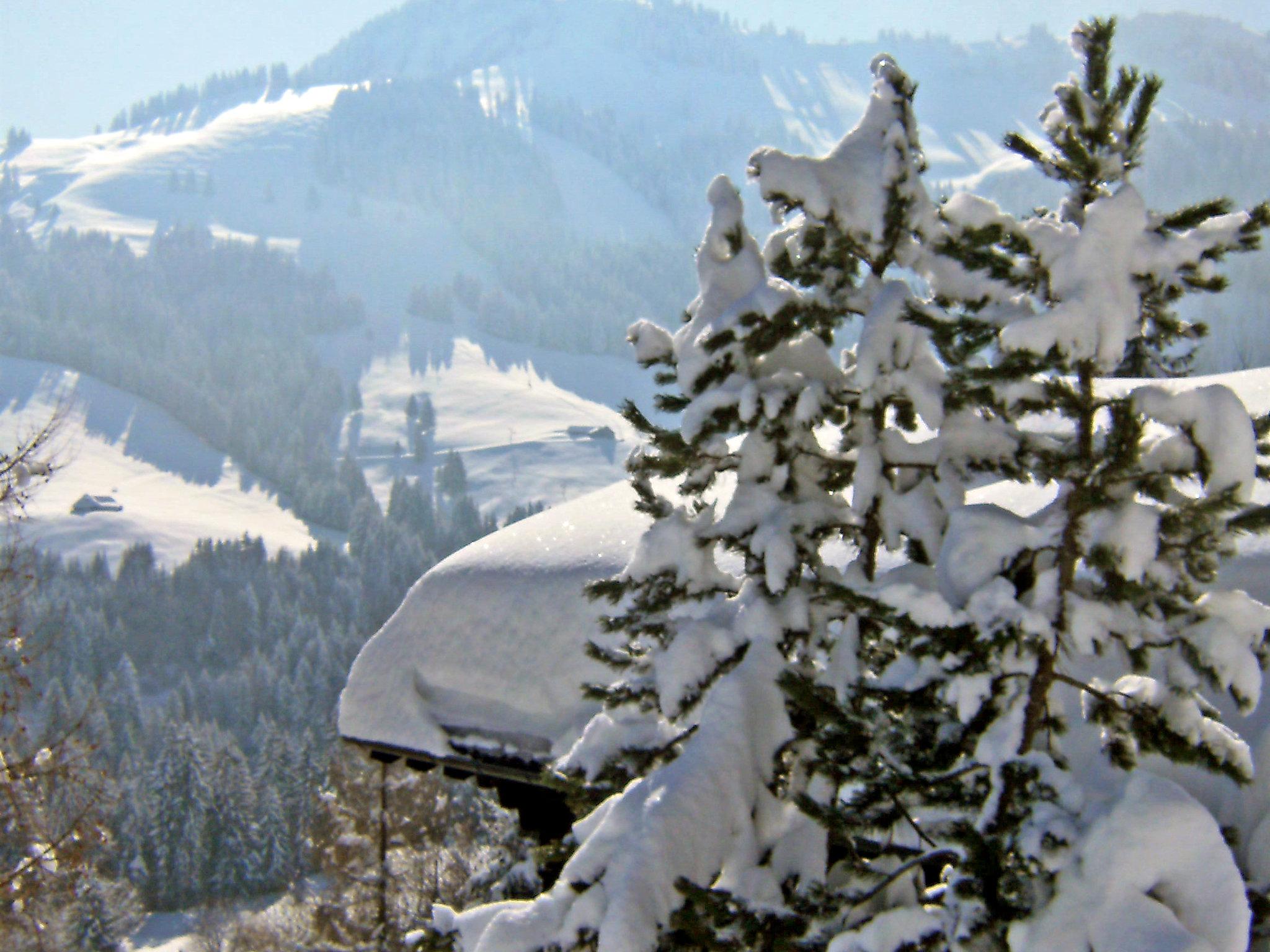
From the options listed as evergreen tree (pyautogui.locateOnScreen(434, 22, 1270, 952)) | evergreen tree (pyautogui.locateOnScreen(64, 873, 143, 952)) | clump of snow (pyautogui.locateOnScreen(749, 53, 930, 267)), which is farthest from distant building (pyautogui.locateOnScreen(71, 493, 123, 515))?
clump of snow (pyautogui.locateOnScreen(749, 53, 930, 267))

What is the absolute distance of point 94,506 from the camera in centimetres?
12862

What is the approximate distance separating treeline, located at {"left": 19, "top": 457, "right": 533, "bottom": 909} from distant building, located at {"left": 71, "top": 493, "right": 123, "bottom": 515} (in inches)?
657

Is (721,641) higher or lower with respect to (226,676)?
higher

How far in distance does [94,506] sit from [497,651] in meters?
141

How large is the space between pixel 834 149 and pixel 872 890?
2592mm

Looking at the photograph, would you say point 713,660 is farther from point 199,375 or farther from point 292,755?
point 199,375

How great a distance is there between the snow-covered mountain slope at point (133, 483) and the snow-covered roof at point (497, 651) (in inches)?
4719

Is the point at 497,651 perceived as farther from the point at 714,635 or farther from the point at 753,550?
the point at 753,550

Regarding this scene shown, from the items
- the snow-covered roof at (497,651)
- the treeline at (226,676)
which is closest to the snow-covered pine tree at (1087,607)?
the snow-covered roof at (497,651)

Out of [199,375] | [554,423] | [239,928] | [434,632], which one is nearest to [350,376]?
[199,375]

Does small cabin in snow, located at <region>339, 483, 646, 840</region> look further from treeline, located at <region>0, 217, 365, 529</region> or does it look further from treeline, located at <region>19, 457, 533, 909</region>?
treeline, located at <region>0, 217, 365, 529</region>

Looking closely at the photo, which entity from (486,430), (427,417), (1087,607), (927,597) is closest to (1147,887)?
(1087,607)

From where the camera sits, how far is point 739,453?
4125 mm

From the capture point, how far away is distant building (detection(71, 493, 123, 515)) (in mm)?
127750
